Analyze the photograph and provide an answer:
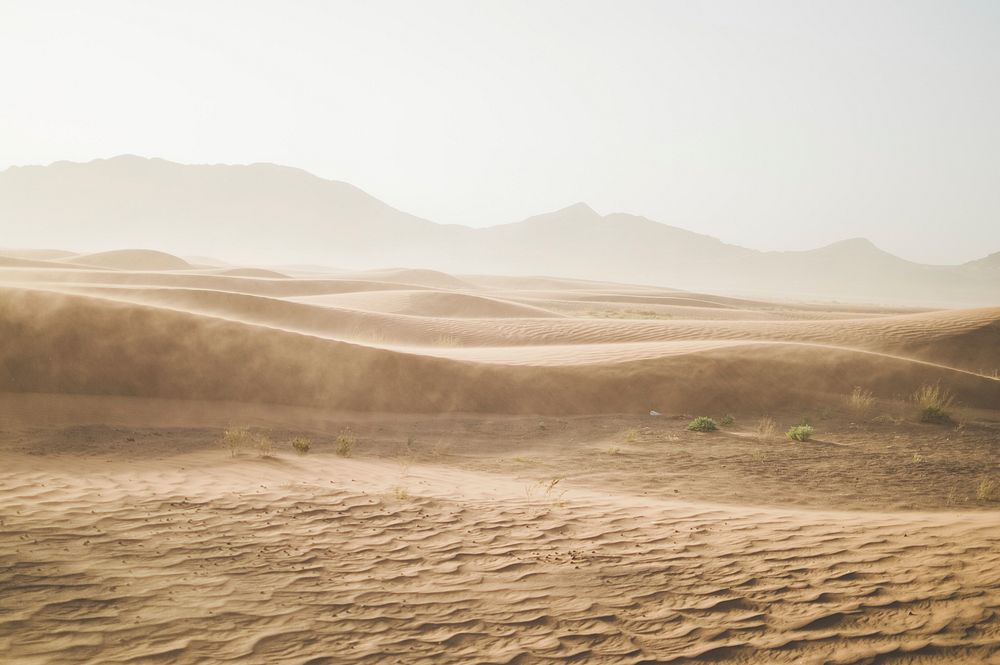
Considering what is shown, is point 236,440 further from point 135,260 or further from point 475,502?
point 135,260

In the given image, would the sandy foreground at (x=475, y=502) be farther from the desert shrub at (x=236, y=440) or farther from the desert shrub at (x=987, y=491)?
the desert shrub at (x=236, y=440)

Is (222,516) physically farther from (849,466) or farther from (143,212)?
(143,212)

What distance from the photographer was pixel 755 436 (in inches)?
449

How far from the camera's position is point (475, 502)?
22.6 ft

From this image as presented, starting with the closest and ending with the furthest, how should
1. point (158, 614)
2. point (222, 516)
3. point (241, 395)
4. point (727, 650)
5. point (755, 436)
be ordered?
point (727, 650) < point (158, 614) < point (222, 516) < point (755, 436) < point (241, 395)

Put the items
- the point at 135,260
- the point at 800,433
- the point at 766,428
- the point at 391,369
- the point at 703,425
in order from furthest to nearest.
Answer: the point at 135,260 → the point at 391,369 → the point at 766,428 → the point at 703,425 → the point at 800,433

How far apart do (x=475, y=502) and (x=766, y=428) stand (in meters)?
7.11

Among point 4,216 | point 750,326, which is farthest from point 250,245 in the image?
point 750,326

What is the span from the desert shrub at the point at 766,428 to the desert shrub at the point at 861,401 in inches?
75.7

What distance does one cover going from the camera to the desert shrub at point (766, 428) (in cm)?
1138

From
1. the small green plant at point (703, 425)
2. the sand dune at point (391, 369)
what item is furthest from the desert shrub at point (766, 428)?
the sand dune at point (391, 369)

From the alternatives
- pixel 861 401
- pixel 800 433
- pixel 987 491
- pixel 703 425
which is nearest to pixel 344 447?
pixel 703 425

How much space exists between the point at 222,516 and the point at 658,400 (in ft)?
31.1

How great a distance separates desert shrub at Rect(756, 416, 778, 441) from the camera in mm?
11383
